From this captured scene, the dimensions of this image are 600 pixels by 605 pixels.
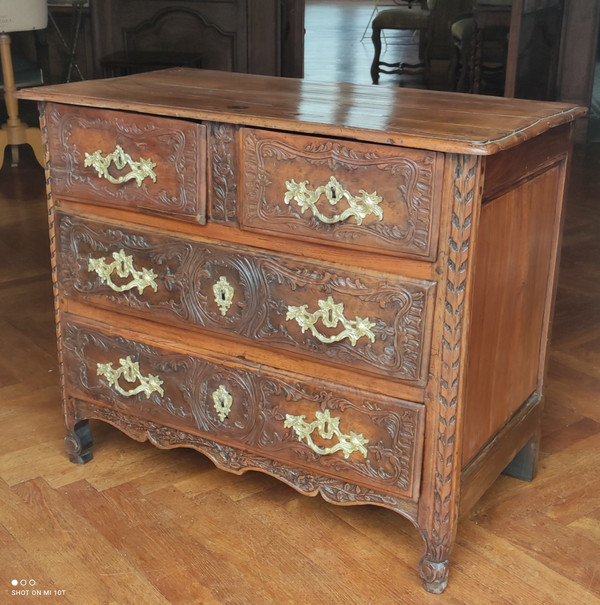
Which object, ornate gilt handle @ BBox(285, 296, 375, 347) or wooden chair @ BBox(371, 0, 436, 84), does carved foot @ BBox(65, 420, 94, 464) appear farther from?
wooden chair @ BBox(371, 0, 436, 84)

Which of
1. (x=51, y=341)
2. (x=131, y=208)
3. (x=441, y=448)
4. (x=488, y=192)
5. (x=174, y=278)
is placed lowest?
(x=51, y=341)

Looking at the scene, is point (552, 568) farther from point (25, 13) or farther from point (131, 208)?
point (25, 13)

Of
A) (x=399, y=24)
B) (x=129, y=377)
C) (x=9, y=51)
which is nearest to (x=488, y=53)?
(x=399, y=24)

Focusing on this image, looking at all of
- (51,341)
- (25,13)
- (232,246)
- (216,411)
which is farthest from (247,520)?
(25,13)

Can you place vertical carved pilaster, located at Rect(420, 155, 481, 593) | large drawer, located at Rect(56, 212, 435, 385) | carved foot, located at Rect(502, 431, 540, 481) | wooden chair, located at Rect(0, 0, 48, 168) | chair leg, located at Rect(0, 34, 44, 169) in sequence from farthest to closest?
chair leg, located at Rect(0, 34, 44, 169)
wooden chair, located at Rect(0, 0, 48, 168)
carved foot, located at Rect(502, 431, 540, 481)
large drawer, located at Rect(56, 212, 435, 385)
vertical carved pilaster, located at Rect(420, 155, 481, 593)

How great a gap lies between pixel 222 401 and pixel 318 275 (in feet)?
1.20

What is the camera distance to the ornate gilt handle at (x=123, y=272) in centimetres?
180

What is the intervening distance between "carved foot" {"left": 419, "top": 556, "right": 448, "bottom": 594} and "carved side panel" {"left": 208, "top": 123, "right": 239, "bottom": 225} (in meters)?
0.71

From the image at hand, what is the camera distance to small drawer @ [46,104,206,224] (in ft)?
5.46

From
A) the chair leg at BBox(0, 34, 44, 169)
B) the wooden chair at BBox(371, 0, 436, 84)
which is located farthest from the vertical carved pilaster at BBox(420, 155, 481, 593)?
the wooden chair at BBox(371, 0, 436, 84)

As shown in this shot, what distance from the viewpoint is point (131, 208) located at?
1773mm

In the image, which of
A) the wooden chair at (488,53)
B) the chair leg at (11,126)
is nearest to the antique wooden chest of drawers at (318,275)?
the chair leg at (11,126)

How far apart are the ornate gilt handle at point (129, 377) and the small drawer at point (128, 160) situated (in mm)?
343

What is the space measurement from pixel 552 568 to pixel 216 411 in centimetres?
71
